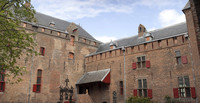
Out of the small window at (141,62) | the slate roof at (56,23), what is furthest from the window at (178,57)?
the slate roof at (56,23)

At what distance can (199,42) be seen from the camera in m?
5.04

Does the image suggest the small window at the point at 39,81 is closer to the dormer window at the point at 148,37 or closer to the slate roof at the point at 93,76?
the slate roof at the point at 93,76

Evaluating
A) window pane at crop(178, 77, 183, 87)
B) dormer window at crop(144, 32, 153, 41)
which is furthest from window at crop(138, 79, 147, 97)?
dormer window at crop(144, 32, 153, 41)

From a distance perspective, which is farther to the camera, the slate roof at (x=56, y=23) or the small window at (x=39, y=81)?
the slate roof at (x=56, y=23)

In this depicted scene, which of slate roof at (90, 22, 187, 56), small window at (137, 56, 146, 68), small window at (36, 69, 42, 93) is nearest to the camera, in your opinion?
slate roof at (90, 22, 187, 56)

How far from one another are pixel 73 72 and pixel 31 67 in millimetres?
5229

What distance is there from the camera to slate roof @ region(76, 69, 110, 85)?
20.0 metres

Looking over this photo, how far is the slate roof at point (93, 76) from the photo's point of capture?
→ 65.7 ft

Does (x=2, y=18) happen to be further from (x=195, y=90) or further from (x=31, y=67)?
(x=195, y=90)

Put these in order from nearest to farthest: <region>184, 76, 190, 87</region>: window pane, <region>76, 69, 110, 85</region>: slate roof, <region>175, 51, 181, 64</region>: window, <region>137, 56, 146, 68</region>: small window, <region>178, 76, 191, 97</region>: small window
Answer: <region>178, 76, 191, 97</region>: small window → <region>184, 76, 190, 87</region>: window pane → <region>175, 51, 181, 64</region>: window → <region>137, 56, 146, 68</region>: small window → <region>76, 69, 110, 85</region>: slate roof

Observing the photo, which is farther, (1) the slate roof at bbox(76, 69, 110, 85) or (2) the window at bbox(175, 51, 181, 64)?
(1) the slate roof at bbox(76, 69, 110, 85)

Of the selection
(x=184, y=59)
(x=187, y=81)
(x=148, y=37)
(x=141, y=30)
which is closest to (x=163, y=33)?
(x=148, y=37)

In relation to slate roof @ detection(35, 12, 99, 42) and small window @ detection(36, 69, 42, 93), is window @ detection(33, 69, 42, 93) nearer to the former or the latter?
small window @ detection(36, 69, 42, 93)

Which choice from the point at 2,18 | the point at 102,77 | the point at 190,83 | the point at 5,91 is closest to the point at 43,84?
the point at 5,91
